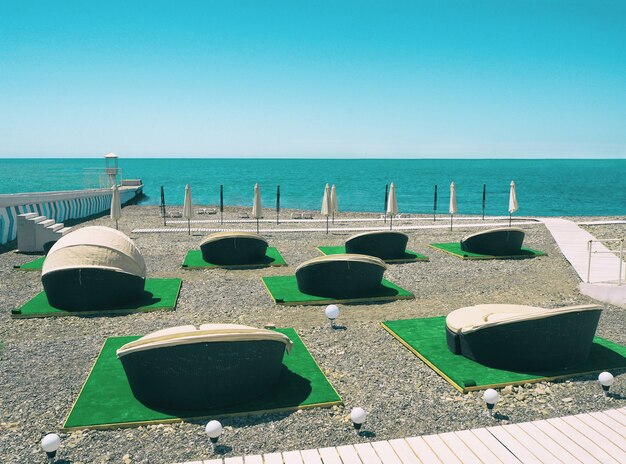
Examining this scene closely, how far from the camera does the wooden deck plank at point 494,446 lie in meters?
5.62

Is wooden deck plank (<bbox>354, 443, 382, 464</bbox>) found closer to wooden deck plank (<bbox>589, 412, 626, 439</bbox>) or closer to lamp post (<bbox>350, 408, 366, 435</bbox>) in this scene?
lamp post (<bbox>350, 408, 366, 435</bbox>)

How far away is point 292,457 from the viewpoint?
5652 mm

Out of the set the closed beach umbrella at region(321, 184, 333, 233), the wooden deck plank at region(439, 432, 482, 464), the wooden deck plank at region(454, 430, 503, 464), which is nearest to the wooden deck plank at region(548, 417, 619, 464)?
the wooden deck plank at region(454, 430, 503, 464)

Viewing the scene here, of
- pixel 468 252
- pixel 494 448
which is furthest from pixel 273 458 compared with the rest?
pixel 468 252

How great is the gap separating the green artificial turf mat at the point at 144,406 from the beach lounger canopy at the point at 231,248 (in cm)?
804

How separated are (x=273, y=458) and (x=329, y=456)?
0.62 meters

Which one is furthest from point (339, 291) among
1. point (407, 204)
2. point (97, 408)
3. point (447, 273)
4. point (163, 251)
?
point (407, 204)

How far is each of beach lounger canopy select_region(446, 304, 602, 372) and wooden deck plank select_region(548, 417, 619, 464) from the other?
1.68 meters

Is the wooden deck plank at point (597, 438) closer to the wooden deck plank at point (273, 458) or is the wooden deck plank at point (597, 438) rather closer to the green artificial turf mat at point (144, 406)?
the green artificial turf mat at point (144, 406)

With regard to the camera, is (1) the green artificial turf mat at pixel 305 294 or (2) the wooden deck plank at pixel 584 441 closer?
(2) the wooden deck plank at pixel 584 441

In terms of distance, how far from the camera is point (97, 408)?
6.87 metres

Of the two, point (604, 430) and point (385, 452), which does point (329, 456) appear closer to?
point (385, 452)

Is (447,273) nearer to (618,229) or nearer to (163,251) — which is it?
(163,251)

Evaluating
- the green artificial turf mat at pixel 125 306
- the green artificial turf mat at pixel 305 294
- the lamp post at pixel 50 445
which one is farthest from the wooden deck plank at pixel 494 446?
the green artificial turf mat at pixel 125 306
